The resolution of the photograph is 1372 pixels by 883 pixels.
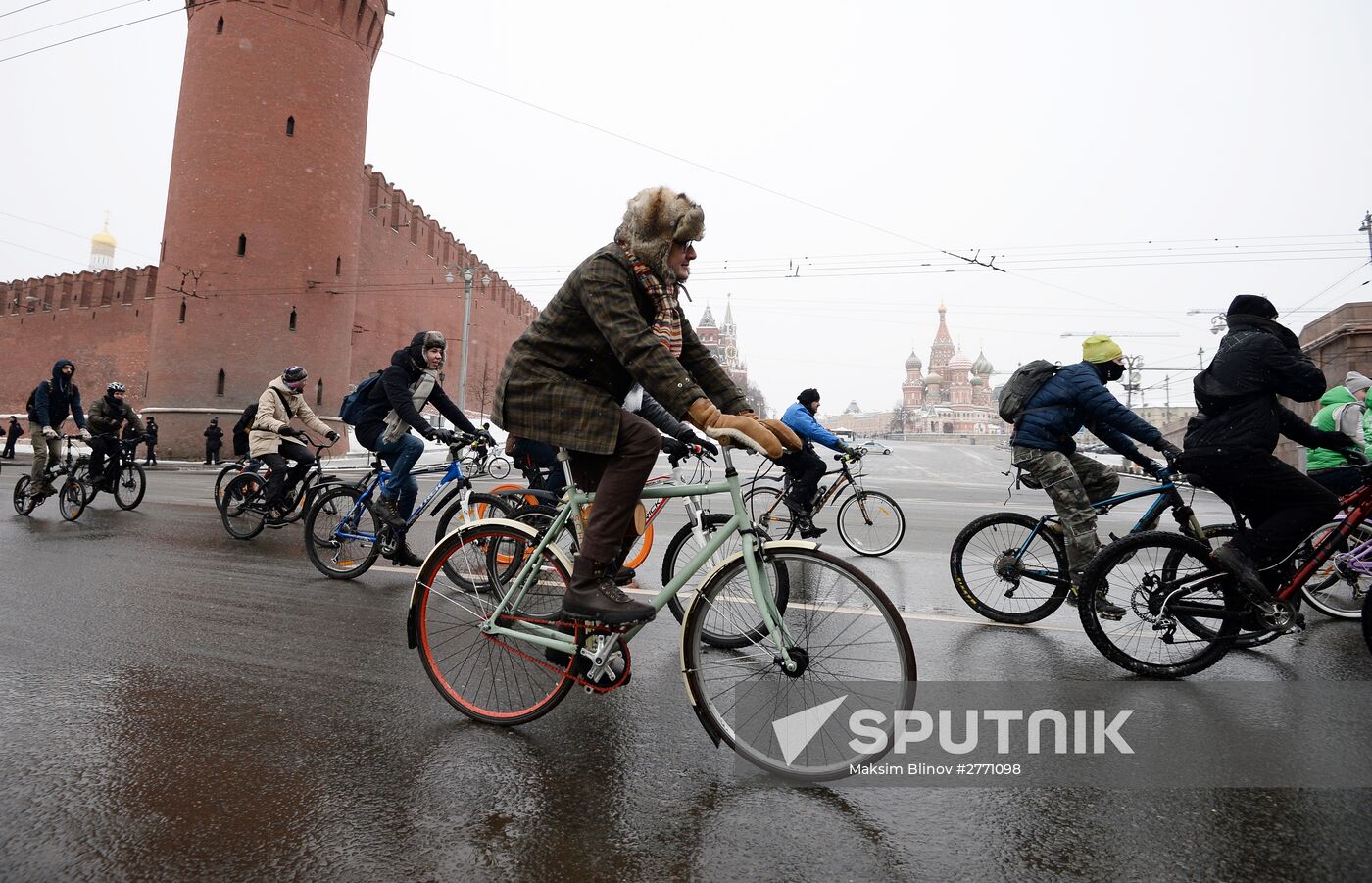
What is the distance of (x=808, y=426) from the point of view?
26.6ft

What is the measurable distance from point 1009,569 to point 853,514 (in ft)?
11.5

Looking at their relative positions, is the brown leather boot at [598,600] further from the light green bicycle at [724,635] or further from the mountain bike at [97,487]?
the mountain bike at [97,487]

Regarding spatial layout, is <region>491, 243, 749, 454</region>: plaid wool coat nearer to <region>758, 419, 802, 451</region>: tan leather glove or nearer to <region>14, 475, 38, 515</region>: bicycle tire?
<region>758, 419, 802, 451</region>: tan leather glove

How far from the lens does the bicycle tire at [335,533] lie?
595 centimetres

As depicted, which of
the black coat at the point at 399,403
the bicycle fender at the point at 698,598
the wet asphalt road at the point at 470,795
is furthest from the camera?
the black coat at the point at 399,403

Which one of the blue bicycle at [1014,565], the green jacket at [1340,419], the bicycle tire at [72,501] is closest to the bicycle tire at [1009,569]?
the blue bicycle at [1014,565]

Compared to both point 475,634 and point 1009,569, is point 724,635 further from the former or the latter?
point 1009,569

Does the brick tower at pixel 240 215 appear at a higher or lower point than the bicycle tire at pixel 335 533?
higher

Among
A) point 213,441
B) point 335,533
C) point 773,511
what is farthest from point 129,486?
point 213,441

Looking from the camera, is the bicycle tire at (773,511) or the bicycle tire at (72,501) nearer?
the bicycle tire at (773,511)

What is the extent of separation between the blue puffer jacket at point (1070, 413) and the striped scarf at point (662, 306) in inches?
110

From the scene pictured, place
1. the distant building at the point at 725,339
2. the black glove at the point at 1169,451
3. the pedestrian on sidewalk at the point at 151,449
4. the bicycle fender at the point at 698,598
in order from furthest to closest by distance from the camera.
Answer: the distant building at the point at 725,339
the pedestrian on sidewalk at the point at 151,449
the black glove at the point at 1169,451
the bicycle fender at the point at 698,598

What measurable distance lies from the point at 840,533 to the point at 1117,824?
238 inches

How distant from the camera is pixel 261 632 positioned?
13.9 feet
